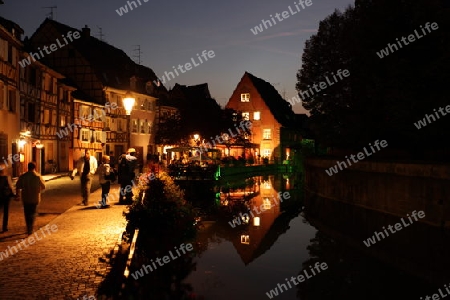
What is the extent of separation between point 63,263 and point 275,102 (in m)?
66.6

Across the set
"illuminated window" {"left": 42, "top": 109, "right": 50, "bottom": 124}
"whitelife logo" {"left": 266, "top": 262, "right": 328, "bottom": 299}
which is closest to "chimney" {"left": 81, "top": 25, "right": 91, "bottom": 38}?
"illuminated window" {"left": 42, "top": 109, "right": 50, "bottom": 124}

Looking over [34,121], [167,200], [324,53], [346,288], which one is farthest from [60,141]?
[346,288]

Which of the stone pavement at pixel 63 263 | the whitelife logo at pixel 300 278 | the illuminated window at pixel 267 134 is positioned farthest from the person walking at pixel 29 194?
the illuminated window at pixel 267 134

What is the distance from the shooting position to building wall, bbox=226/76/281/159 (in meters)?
69.4

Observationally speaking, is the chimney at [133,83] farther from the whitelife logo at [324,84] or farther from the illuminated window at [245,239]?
the illuminated window at [245,239]

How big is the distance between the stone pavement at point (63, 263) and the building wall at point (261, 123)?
5541 cm

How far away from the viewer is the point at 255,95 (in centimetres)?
7044

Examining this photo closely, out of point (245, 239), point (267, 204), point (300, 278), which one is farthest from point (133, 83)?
point (300, 278)

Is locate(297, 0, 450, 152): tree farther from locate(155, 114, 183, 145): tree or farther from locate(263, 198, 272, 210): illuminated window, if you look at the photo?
locate(155, 114, 183, 145): tree

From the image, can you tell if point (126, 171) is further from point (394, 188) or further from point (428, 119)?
point (428, 119)

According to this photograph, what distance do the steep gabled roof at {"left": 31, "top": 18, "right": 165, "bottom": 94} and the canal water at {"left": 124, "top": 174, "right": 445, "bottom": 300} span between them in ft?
121

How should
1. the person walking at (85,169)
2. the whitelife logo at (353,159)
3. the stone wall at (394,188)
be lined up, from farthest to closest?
1. the whitelife logo at (353,159)
2. the person walking at (85,169)
3. the stone wall at (394,188)

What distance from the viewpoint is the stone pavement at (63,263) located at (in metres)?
7.80

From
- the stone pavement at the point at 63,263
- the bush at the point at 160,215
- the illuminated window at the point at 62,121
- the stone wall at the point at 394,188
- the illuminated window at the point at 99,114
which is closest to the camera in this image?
the stone pavement at the point at 63,263
